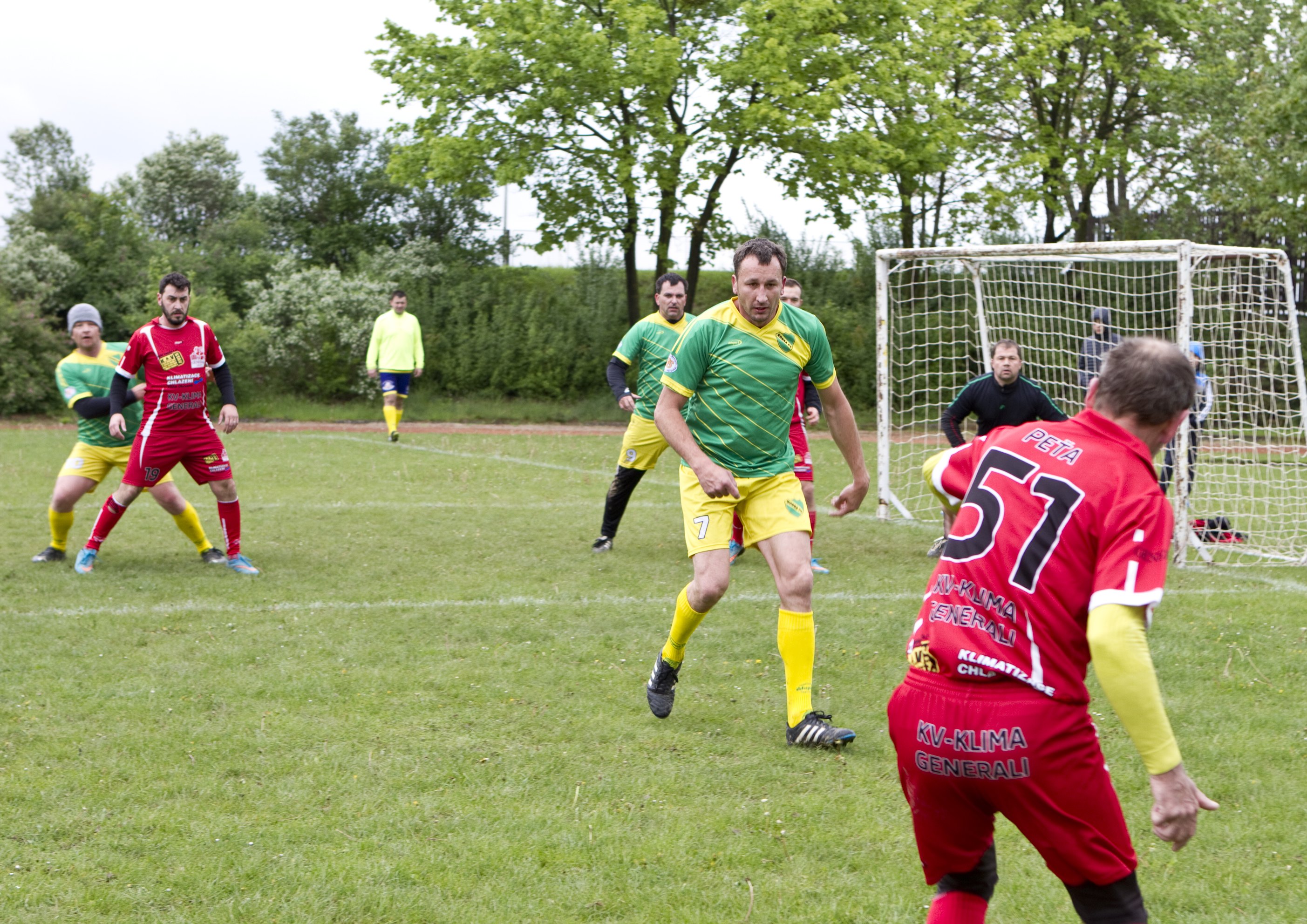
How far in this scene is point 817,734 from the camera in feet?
16.8

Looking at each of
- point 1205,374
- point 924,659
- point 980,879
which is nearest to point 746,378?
point 924,659

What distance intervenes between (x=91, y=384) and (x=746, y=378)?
6.11 metres

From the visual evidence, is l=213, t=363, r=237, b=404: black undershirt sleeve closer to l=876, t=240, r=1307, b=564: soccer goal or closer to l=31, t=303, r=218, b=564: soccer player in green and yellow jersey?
l=31, t=303, r=218, b=564: soccer player in green and yellow jersey

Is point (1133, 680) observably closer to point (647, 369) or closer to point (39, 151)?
point (647, 369)

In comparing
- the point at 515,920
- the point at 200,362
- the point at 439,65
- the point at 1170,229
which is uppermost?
the point at 439,65

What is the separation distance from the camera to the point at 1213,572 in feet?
30.5

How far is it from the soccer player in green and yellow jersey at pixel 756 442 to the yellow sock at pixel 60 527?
18.7ft

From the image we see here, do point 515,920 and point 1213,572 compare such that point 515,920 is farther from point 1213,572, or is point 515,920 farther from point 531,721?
point 1213,572

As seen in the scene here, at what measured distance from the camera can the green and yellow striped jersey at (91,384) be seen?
9148 mm

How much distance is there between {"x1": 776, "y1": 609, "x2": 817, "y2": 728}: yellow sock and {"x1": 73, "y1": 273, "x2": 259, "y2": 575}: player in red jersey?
499 cm

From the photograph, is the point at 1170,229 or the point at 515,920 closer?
the point at 515,920

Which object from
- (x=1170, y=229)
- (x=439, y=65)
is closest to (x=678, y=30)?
(x=439, y=65)

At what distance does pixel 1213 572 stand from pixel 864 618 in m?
3.54

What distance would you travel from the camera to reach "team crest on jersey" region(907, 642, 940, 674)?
268cm
